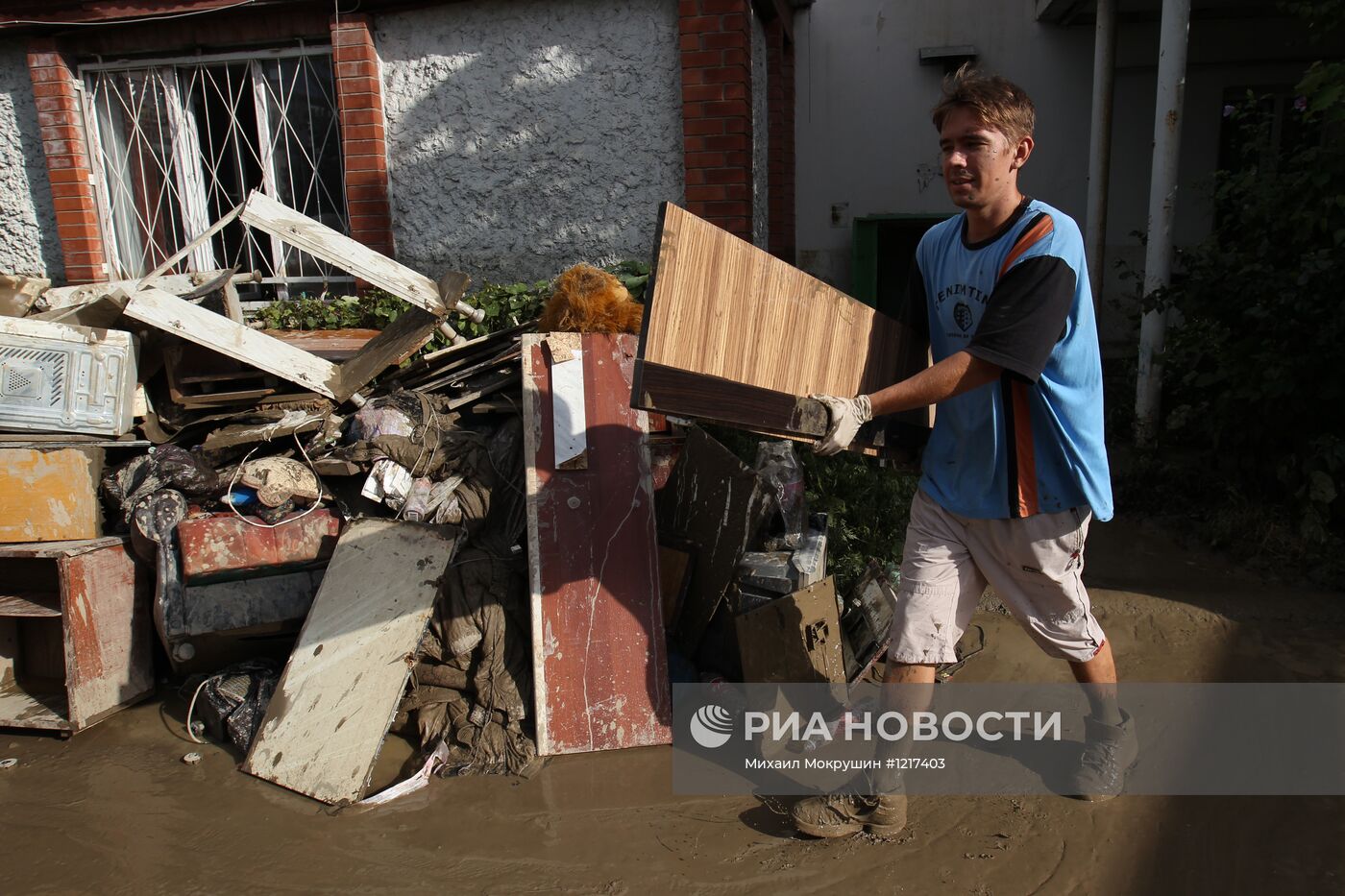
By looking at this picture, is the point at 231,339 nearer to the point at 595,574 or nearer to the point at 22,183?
the point at 595,574

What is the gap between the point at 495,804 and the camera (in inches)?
111

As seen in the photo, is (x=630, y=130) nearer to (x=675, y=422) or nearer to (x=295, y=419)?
(x=675, y=422)

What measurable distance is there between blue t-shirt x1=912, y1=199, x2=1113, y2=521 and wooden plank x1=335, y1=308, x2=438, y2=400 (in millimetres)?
2476

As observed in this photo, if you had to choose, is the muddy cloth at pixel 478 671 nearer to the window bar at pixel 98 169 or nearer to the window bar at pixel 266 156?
the window bar at pixel 266 156

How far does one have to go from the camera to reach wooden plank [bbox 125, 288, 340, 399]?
3691mm

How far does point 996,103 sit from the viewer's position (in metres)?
2.19

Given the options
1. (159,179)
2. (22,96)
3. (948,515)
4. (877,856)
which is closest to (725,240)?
(948,515)

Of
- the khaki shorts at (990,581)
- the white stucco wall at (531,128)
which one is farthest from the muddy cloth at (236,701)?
the white stucco wall at (531,128)

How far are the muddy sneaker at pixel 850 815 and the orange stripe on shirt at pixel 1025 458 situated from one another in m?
0.92

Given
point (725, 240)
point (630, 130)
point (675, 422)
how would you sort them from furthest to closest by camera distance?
point (630, 130) < point (675, 422) < point (725, 240)

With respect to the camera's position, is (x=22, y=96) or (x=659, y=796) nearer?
(x=659, y=796)

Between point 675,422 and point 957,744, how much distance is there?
6.33 feet

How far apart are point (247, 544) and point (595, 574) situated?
1459mm

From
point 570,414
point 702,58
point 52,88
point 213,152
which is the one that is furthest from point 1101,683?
point 52,88
